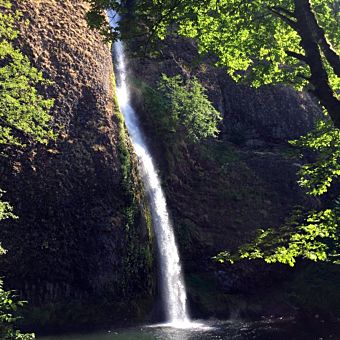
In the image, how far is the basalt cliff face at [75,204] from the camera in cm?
1530

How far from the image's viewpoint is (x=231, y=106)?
2905 cm

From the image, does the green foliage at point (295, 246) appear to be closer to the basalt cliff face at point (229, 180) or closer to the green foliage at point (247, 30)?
the green foliage at point (247, 30)

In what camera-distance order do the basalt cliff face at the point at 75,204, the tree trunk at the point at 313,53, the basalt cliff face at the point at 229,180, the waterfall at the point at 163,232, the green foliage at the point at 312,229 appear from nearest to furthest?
1. the tree trunk at the point at 313,53
2. the green foliage at the point at 312,229
3. the basalt cliff face at the point at 75,204
4. the waterfall at the point at 163,232
5. the basalt cliff face at the point at 229,180

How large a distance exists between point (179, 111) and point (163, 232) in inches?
314

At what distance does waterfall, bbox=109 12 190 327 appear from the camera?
1834 centimetres

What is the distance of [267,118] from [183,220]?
38.6 feet

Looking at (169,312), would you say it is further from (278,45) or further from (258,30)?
(258,30)

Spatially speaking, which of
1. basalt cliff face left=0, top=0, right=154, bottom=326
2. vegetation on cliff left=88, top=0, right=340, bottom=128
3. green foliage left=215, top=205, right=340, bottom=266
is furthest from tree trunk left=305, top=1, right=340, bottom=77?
basalt cliff face left=0, top=0, right=154, bottom=326

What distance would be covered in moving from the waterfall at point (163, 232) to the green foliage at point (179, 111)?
4.66 feet

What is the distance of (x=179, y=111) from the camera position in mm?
24406

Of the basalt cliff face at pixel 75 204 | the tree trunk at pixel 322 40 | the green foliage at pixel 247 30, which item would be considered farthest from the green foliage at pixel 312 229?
the basalt cliff face at pixel 75 204

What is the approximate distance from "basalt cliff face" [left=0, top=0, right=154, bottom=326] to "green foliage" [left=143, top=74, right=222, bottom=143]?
3.62m

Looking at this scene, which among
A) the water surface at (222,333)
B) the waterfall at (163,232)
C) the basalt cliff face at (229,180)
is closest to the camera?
the water surface at (222,333)

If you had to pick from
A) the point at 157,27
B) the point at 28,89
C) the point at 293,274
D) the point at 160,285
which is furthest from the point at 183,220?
the point at 157,27
